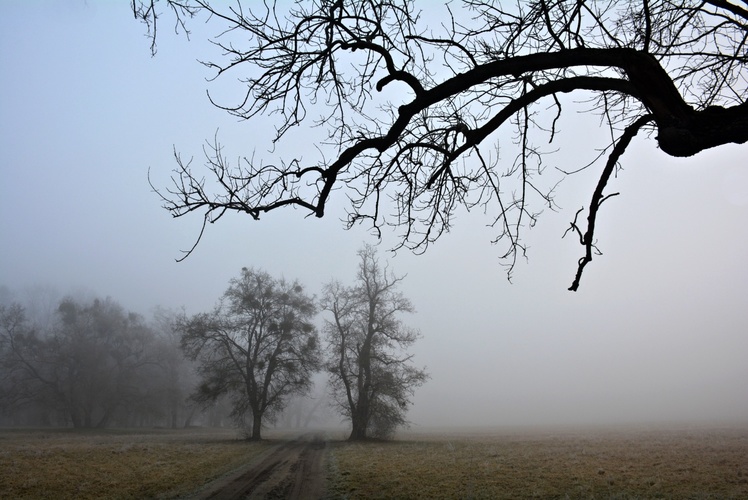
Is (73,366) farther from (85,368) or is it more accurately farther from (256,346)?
(256,346)

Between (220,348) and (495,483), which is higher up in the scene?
(220,348)

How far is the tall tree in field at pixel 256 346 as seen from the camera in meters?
30.9

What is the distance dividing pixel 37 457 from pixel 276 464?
856cm

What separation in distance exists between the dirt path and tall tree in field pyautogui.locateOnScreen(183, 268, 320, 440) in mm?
13992

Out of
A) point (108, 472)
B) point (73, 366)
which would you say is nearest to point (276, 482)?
point (108, 472)

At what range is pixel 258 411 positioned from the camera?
3075 centimetres

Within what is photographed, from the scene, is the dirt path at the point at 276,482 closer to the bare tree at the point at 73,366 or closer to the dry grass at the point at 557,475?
the dry grass at the point at 557,475

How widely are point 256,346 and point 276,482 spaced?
20634 mm

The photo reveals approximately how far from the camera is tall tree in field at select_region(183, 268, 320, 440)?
3094 cm

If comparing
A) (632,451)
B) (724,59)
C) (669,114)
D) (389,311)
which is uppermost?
(389,311)

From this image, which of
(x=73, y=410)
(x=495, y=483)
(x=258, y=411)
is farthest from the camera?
(x=73, y=410)

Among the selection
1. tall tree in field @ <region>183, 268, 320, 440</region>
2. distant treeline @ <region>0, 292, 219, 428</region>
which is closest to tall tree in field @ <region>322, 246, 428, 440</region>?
tall tree in field @ <region>183, 268, 320, 440</region>

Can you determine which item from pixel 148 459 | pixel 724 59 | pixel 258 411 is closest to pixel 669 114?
pixel 724 59

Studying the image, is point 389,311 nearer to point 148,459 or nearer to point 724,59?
point 148,459
